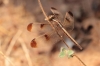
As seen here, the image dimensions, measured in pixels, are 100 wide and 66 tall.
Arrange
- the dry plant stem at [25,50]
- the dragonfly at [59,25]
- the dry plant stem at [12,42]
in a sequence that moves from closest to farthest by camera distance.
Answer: the dragonfly at [59,25] → the dry plant stem at [25,50] → the dry plant stem at [12,42]

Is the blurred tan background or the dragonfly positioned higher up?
the dragonfly

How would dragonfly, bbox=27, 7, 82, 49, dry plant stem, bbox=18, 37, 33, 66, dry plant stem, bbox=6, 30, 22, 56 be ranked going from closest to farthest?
dragonfly, bbox=27, 7, 82, 49 < dry plant stem, bbox=18, 37, 33, 66 < dry plant stem, bbox=6, 30, 22, 56

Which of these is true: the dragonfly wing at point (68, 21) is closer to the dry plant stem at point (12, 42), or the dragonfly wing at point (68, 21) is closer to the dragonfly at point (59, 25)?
the dragonfly at point (59, 25)

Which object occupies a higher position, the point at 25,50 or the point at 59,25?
the point at 59,25

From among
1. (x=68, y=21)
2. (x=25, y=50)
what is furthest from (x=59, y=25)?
(x=25, y=50)

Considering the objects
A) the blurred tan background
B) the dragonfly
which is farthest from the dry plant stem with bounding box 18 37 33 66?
the dragonfly

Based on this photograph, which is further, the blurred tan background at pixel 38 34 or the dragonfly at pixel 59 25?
the blurred tan background at pixel 38 34

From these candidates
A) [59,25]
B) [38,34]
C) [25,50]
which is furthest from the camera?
[38,34]

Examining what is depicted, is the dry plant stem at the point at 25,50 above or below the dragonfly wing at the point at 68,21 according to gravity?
below

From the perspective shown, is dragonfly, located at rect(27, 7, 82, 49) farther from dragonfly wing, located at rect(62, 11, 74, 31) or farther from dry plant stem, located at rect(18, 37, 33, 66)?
dry plant stem, located at rect(18, 37, 33, 66)

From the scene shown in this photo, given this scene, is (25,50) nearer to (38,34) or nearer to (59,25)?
(38,34)

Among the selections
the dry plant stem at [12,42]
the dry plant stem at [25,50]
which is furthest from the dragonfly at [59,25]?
the dry plant stem at [12,42]

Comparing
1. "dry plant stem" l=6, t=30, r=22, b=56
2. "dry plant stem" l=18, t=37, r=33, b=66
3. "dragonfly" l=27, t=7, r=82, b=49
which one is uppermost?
"dragonfly" l=27, t=7, r=82, b=49
